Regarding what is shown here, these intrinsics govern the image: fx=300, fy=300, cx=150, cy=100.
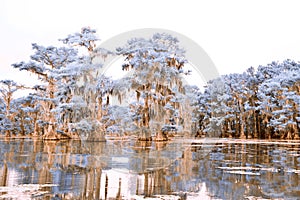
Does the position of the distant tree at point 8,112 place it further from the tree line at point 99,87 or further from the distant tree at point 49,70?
the distant tree at point 49,70

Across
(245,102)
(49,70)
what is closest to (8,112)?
(49,70)

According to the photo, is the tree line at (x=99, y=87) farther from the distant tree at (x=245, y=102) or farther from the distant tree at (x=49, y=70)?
the distant tree at (x=245, y=102)

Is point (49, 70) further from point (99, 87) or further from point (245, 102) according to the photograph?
point (245, 102)

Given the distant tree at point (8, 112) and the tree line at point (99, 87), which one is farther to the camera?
the distant tree at point (8, 112)

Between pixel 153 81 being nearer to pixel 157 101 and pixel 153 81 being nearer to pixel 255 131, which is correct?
pixel 157 101

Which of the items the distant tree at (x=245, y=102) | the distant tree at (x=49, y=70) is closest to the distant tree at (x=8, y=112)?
the distant tree at (x=49, y=70)

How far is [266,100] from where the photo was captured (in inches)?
1479

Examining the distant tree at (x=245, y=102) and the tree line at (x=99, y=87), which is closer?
the tree line at (x=99, y=87)

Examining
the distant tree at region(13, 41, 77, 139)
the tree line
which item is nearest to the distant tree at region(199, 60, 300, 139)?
the tree line

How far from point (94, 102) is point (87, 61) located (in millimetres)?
3385

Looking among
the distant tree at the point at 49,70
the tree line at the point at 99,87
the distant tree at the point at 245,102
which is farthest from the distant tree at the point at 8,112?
the distant tree at the point at 245,102

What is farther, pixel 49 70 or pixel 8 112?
pixel 8 112

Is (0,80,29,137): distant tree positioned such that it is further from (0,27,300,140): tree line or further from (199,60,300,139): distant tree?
(199,60,300,139): distant tree

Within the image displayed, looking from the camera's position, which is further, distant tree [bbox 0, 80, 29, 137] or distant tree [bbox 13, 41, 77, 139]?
distant tree [bbox 0, 80, 29, 137]
